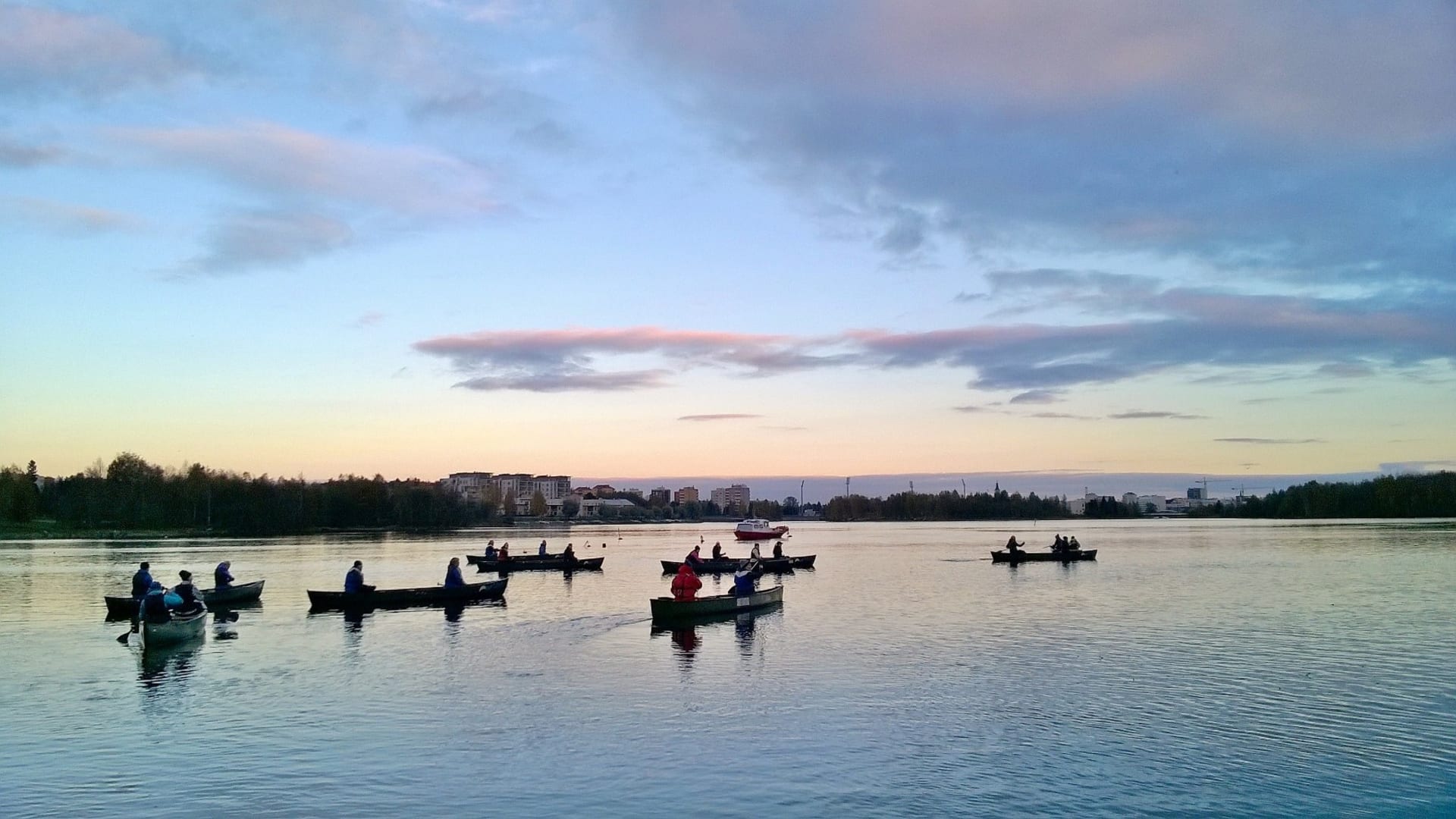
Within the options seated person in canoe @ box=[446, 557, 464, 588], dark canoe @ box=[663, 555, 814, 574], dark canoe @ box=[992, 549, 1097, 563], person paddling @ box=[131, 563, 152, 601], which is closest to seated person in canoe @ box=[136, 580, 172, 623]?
person paddling @ box=[131, 563, 152, 601]

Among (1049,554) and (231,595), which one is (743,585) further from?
(1049,554)

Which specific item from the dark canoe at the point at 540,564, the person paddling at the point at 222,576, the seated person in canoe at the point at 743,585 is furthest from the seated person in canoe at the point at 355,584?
the dark canoe at the point at 540,564

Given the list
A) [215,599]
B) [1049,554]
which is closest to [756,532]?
[1049,554]

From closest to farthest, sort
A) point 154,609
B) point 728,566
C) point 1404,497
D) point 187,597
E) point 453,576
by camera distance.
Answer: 1. point 154,609
2. point 187,597
3. point 453,576
4. point 728,566
5. point 1404,497

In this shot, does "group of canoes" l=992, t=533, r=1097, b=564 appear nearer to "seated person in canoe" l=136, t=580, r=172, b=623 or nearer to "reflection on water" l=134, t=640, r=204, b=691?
"reflection on water" l=134, t=640, r=204, b=691

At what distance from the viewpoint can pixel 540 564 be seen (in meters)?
68.2

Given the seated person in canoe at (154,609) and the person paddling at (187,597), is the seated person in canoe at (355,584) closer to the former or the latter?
the person paddling at (187,597)

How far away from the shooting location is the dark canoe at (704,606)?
1382 inches

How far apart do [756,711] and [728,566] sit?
140ft

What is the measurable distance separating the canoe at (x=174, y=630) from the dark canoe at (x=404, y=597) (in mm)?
7335

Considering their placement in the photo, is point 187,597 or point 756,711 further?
point 187,597

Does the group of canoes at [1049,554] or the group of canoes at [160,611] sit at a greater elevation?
the group of canoes at [160,611]

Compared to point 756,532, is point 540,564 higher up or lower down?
higher up

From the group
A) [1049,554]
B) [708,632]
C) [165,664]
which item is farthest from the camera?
[1049,554]
